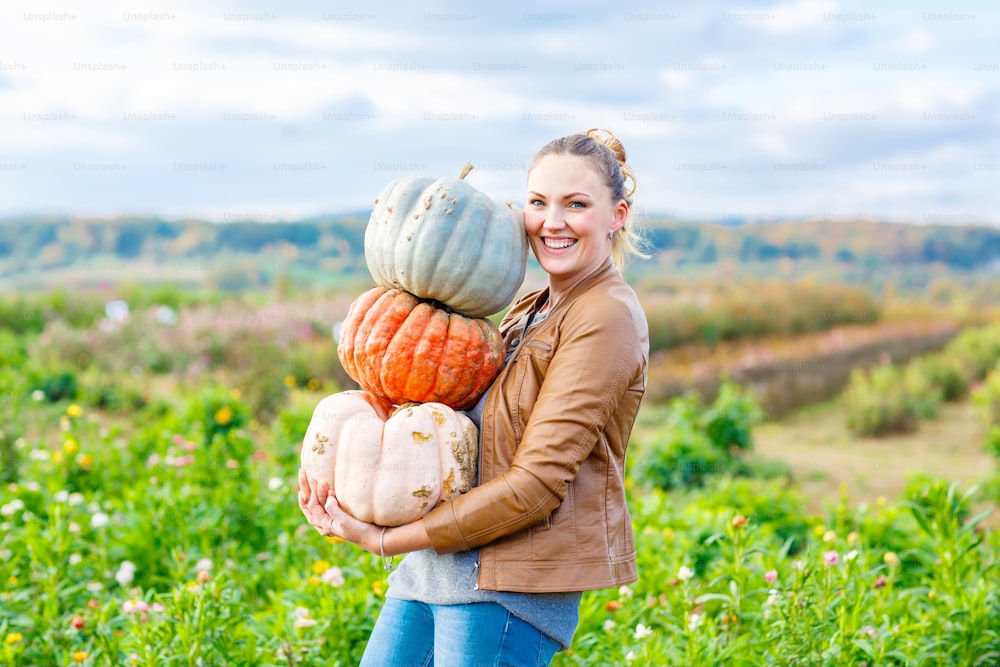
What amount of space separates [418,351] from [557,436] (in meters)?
0.41

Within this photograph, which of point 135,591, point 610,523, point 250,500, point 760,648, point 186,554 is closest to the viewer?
point 610,523

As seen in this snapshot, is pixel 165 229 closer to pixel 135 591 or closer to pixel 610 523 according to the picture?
pixel 135 591

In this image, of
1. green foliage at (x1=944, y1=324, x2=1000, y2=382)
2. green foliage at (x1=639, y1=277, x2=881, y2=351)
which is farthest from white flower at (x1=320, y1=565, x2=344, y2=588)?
green foliage at (x1=944, y1=324, x2=1000, y2=382)

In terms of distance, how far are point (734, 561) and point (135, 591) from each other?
87.8 inches

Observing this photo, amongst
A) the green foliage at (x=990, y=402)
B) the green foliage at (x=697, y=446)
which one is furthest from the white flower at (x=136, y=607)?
the green foliage at (x=990, y=402)

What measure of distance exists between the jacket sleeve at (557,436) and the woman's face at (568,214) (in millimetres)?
186

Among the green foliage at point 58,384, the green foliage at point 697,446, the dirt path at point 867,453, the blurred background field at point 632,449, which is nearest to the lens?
the blurred background field at point 632,449

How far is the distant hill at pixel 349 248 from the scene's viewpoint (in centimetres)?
1720

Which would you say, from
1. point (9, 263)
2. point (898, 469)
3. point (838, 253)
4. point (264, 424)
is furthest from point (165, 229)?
point (898, 469)

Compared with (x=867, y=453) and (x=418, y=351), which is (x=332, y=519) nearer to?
(x=418, y=351)

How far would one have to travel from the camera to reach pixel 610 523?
2.21 m

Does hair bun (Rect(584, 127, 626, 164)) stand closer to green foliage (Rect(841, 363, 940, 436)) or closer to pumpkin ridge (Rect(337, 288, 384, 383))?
pumpkin ridge (Rect(337, 288, 384, 383))

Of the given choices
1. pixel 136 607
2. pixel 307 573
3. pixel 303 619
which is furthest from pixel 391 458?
pixel 307 573

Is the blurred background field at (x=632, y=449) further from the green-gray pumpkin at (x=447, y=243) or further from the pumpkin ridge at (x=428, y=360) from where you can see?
the pumpkin ridge at (x=428, y=360)
